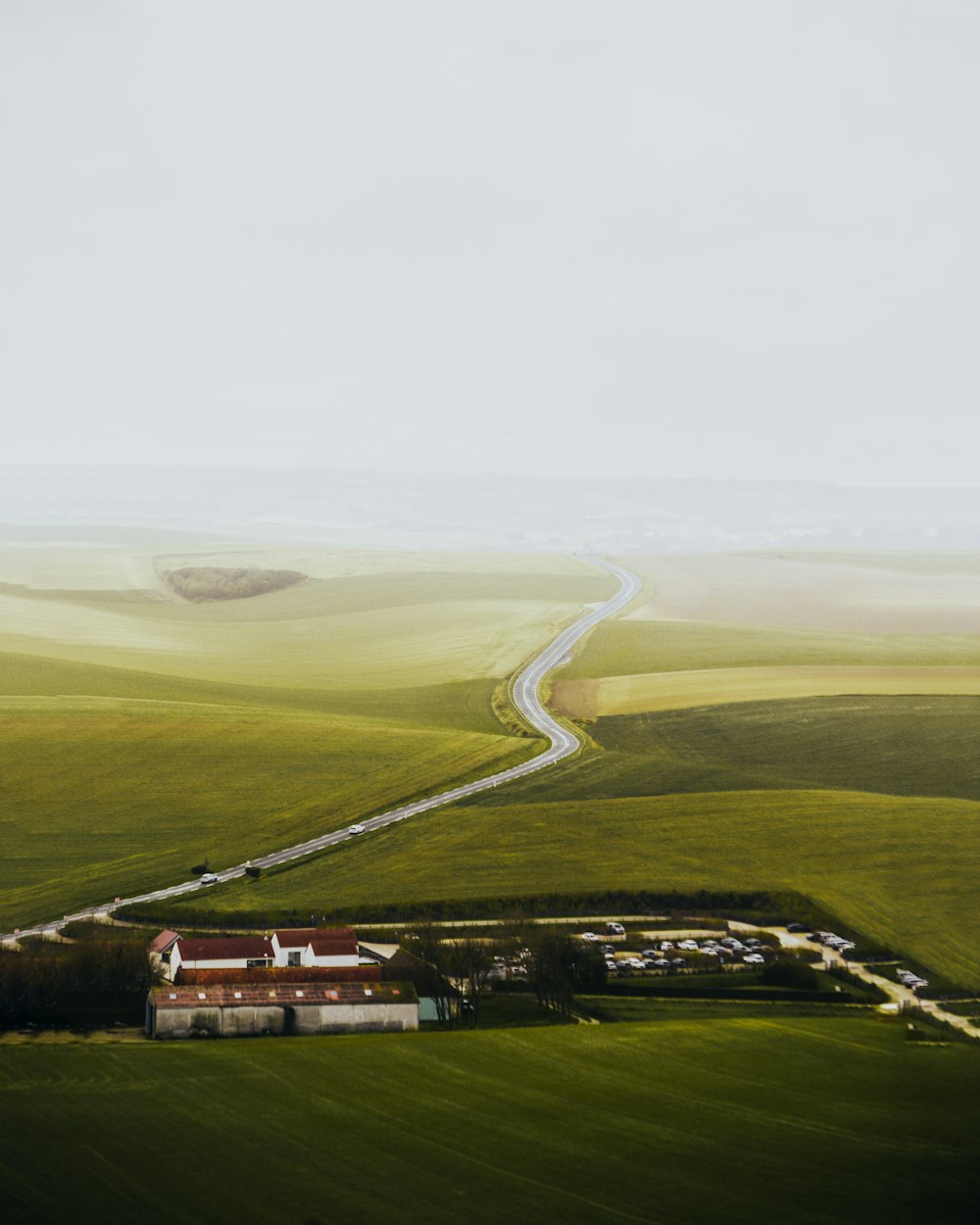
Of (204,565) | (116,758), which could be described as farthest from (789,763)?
(204,565)

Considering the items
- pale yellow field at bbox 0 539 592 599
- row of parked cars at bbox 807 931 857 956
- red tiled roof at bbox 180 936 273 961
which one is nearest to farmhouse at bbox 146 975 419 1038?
red tiled roof at bbox 180 936 273 961

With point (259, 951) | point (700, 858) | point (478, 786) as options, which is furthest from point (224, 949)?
point (478, 786)

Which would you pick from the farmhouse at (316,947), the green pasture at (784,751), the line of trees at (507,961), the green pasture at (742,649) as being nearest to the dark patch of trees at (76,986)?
the farmhouse at (316,947)

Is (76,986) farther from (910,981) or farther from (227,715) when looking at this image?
(227,715)

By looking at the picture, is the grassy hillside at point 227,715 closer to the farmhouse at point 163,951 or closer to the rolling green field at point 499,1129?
the farmhouse at point 163,951

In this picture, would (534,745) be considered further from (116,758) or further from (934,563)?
(934,563)
